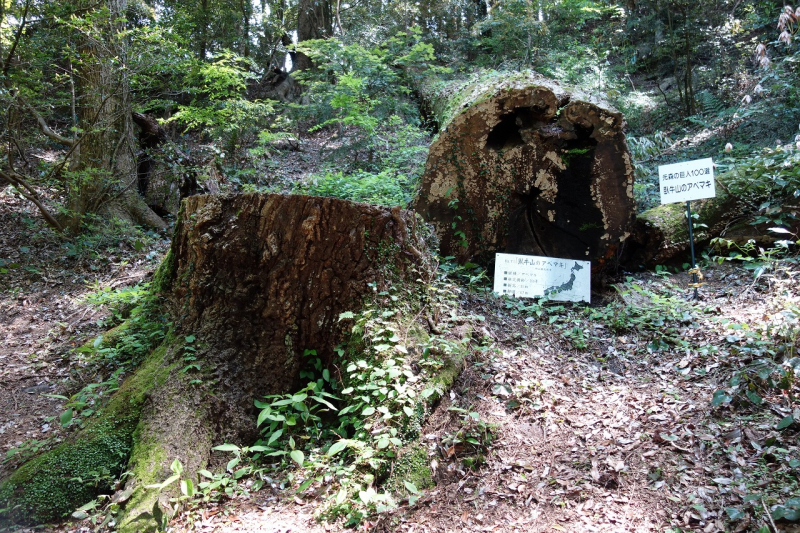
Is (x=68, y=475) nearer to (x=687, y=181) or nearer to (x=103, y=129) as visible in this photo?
(x=103, y=129)

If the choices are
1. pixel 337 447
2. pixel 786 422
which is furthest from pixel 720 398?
pixel 337 447

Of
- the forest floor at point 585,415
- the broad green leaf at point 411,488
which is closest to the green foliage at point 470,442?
the forest floor at point 585,415

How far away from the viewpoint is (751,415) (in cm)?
284

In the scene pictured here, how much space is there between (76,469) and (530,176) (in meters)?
5.14

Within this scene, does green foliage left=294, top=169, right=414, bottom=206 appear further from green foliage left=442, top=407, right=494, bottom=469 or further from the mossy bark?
green foliage left=442, top=407, right=494, bottom=469

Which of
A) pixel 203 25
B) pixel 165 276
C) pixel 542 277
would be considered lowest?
pixel 542 277

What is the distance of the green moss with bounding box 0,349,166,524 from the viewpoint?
2668 mm

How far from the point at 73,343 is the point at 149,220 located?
3371mm

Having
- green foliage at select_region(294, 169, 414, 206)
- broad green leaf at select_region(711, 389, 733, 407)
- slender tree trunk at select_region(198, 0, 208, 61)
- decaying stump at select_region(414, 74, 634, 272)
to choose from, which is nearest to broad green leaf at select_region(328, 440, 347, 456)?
broad green leaf at select_region(711, 389, 733, 407)

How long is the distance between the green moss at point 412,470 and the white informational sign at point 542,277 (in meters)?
2.74

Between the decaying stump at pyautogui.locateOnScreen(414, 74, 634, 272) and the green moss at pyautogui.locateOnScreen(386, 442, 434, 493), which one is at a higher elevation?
the decaying stump at pyautogui.locateOnScreen(414, 74, 634, 272)

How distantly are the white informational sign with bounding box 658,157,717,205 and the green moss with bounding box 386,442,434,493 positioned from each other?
4.30 meters

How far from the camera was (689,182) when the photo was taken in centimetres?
521

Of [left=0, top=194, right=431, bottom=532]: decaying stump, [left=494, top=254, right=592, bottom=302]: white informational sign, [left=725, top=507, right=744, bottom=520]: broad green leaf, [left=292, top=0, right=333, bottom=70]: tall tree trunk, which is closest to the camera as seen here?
[left=725, top=507, right=744, bottom=520]: broad green leaf
